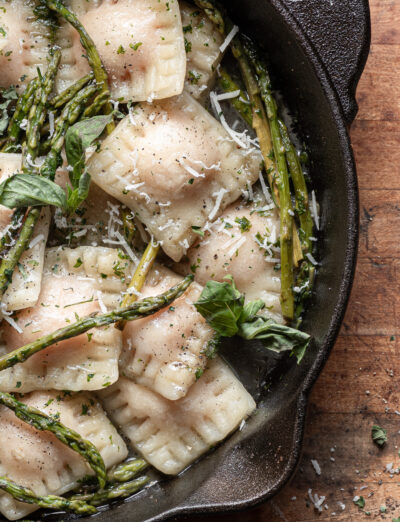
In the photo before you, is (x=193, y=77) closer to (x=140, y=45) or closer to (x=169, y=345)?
(x=140, y=45)

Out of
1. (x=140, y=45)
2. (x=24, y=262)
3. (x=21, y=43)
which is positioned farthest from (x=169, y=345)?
(x=21, y=43)

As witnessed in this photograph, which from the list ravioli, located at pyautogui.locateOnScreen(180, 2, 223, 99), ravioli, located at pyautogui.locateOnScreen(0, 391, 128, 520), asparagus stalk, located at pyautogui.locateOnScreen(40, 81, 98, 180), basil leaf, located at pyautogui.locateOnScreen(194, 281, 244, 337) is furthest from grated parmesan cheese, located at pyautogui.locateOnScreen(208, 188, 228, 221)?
ravioli, located at pyautogui.locateOnScreen(0, 391, 128, 520)

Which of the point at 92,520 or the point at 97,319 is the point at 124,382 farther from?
the point at 92,520

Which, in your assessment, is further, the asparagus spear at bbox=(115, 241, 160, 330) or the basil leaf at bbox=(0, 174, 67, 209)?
the asparagus spear at bbox=(115, 241, 160, 330)

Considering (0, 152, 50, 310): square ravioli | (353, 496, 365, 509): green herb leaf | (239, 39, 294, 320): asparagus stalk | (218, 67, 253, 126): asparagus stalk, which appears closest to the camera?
(0, 152, 50, 310): square ravioli

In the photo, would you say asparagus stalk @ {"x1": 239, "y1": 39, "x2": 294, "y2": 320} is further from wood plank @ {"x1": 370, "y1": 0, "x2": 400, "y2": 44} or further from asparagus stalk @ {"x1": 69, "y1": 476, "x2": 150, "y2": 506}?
asparagus stalk @ {"x1": 69, "y1": 476, "x2": 150, "y2": 506}

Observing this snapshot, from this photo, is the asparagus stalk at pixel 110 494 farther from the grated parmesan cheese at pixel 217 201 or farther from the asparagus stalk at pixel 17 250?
the grated parmesan cheese at pixel 217 201

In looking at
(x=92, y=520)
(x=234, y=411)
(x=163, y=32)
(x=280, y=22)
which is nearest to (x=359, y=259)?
(x=234, y=411)

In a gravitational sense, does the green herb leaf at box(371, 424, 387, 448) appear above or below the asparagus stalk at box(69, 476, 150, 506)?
below

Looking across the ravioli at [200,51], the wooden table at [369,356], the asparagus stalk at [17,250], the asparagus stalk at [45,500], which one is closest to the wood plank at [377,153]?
the wooden table at [369,356]
